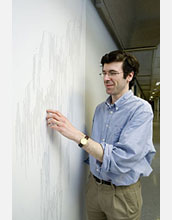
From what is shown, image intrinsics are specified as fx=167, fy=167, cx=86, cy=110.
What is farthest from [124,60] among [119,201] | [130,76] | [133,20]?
[133,20]

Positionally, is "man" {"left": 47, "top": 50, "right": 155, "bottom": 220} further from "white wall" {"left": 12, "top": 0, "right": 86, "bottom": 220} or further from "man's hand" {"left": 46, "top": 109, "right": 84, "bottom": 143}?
"white wall" {"left": 12, "top": 0, "right": 86, "bottom": 220}

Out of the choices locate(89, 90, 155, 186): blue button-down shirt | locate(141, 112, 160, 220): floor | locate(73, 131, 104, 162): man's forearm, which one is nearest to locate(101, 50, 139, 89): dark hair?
locate(89, 90, 155, 186): blue button-down shirt

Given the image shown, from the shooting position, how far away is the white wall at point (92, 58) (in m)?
1.41

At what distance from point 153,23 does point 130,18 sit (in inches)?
12.3

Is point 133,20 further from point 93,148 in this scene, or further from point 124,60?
point 93,148

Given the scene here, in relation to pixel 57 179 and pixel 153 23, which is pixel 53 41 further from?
pixel 153 23

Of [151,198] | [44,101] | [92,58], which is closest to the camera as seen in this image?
[44,101]

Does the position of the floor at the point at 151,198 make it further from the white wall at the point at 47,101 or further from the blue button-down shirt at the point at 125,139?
the blue button-down shirt at the point at 125,139

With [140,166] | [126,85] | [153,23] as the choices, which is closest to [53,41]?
[126,85]

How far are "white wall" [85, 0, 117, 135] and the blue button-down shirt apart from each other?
314 millimetres

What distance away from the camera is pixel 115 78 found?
42.5 inches

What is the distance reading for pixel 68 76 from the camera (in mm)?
1013

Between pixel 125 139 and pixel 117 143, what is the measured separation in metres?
0.06

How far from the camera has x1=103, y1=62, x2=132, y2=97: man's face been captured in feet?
3.54
